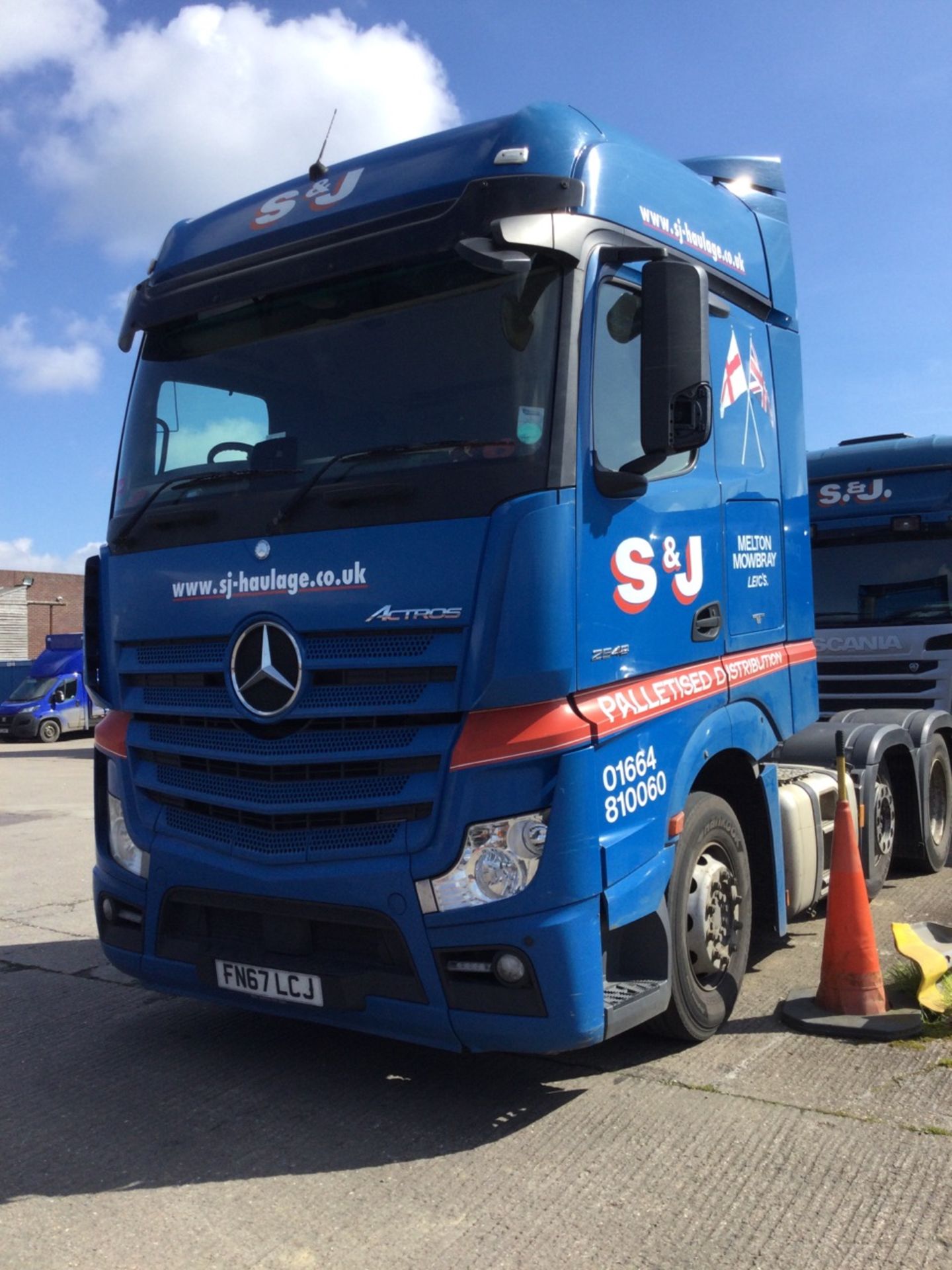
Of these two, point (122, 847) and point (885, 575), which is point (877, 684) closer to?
point (885, 575)

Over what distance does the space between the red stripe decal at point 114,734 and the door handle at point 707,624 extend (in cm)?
224

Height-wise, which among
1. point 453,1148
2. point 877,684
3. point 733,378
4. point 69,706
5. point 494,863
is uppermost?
point 733,378

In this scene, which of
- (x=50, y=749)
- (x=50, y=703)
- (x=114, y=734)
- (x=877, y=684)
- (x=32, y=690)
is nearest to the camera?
(x=114, y=734)

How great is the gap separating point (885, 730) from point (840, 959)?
290 centimetres

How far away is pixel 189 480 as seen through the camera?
4.55 metres

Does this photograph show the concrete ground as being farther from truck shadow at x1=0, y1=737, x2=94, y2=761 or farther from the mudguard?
truck shadow at x1=0, y1=737, x2=94, y2=761

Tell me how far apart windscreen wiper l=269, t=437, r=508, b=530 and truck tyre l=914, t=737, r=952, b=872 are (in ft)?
17.5

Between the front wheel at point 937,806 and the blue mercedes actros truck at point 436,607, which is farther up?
the blue mercedes actros truck at point 436,607

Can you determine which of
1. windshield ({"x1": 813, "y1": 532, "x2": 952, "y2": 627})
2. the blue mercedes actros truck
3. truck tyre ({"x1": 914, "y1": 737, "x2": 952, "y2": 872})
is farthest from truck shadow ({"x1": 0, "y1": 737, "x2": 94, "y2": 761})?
the blue mercedes actros truck

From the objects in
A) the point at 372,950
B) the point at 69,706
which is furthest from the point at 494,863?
the point at 69,706

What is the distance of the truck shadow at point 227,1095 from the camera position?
3.79 m

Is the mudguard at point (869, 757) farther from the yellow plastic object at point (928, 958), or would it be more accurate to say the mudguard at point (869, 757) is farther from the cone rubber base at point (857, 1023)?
the cone rubber base at point (857, 1023)

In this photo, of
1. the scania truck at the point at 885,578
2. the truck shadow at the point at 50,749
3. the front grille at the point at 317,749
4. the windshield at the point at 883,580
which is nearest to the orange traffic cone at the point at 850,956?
the front grille at the point at 317,749

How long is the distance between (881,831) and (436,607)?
4.71 m
